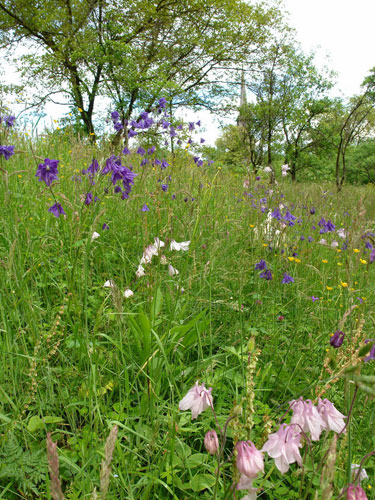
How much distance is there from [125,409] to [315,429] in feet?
2.78

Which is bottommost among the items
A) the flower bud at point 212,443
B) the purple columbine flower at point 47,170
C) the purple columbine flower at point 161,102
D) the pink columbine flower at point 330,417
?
the flower bud at point 212,443

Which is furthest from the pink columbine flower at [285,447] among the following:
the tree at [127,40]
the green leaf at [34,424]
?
the tree at [127,40]

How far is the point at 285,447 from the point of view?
0.78 m

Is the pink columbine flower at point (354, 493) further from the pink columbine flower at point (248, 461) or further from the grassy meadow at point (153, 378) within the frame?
the pink columbine flower at point (248, 461)

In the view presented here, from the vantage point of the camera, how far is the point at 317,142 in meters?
23.3

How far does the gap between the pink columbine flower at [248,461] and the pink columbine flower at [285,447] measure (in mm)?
75

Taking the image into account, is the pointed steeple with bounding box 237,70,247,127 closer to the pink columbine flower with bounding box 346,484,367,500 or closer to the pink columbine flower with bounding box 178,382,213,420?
the pink columbine flower with bounding box 178,382,213,420

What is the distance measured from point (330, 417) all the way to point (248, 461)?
11.0 inches

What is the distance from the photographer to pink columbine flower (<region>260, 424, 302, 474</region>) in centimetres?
78

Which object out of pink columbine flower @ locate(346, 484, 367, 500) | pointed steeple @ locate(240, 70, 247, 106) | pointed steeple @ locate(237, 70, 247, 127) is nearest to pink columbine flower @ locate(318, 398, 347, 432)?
pink columbine flower @ locate(346, 484, 367, 500)

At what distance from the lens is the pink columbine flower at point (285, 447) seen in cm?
78

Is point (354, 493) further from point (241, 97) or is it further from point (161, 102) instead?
point (241, 97)

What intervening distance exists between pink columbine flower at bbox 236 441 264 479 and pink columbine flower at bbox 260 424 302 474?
8 cm

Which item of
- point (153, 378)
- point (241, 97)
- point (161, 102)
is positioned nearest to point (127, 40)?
point (241, 97)
